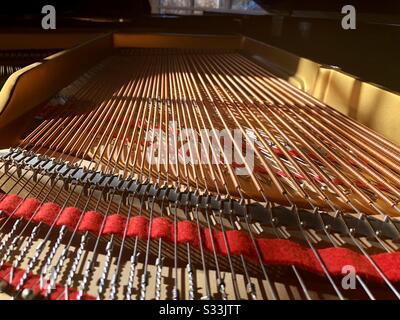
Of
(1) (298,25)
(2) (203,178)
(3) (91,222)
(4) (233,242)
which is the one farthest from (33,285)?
(1) (298,25)

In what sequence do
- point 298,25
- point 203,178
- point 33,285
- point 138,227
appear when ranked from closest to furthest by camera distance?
1. point 33,285
2. point 138,227
3. point 203,178
4. point 298,25

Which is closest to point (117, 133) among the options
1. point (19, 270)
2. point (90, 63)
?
point (19, 270)

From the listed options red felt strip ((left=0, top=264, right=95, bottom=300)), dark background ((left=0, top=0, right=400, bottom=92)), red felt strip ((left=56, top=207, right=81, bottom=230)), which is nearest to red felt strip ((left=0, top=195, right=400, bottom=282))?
red felt strip ((left=56, top=207, right=81, bottom=230))

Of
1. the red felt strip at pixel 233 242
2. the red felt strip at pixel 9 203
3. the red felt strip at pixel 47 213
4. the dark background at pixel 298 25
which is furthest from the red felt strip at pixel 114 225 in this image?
the dark background at pixel 298 25

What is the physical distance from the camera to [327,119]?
1.79 meters

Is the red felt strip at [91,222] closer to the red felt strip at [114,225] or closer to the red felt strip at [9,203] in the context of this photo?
the red felt strip at [114,225]

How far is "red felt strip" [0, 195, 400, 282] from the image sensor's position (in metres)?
0.93

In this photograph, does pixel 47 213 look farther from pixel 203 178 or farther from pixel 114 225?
pixel 203 178

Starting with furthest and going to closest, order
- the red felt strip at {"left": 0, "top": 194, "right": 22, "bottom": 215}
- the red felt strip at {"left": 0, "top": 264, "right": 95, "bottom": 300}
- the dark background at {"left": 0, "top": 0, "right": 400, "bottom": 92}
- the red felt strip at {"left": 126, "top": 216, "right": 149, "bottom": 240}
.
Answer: the dark background at {"left": 0, "top": 0, "right": 400, "bottom": 92}
the red felt strip at {"left": 0, "top": 194, "right": 22, "bottom": 215}
the red felt strip at {"left": 126, "top": 216, "right": 149, "bottom": 240}
the red felt strip at {"left": 0, "top": 264, "right": 95, "bottom": 300}

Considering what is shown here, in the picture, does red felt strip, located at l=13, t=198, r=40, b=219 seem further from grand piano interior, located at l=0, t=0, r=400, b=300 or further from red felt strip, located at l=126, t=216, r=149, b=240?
red felt strip, located at l=126, t=216, r=149, b=240

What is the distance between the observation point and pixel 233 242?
976mm

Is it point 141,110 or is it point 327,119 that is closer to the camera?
point 327,119
